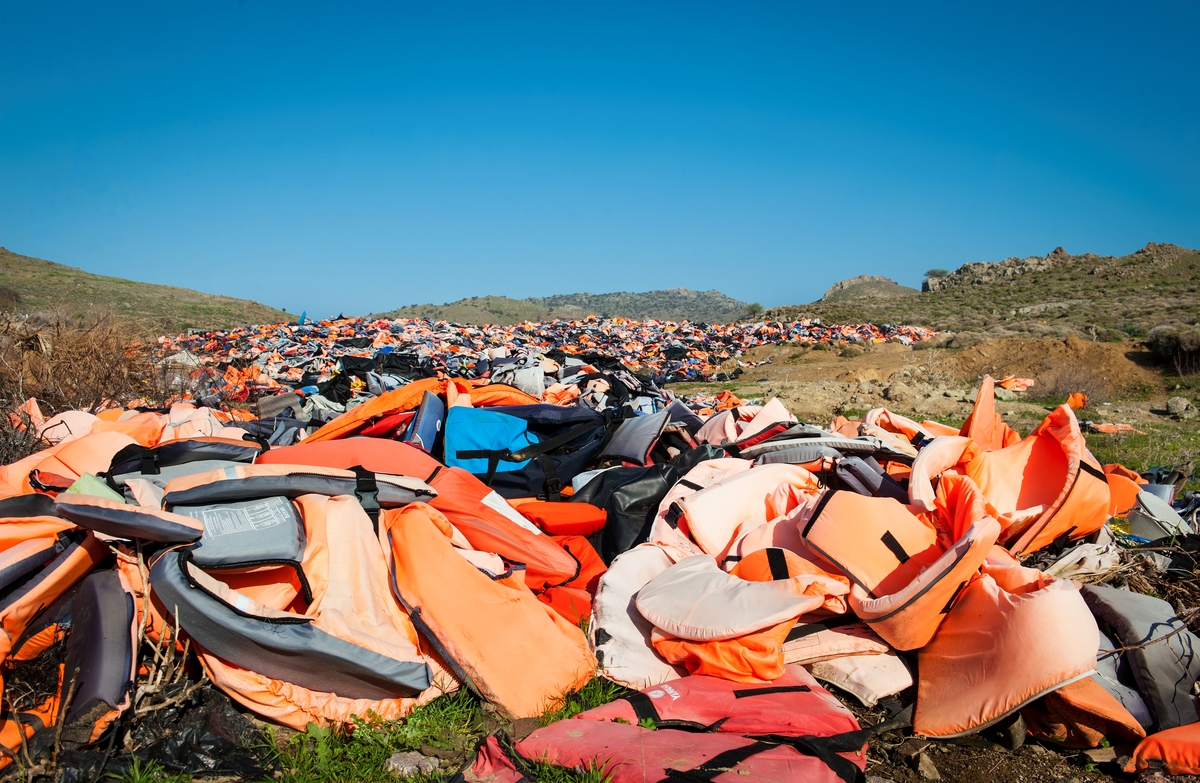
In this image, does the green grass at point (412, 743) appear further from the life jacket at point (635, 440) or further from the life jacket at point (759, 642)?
the life jacket at point (635, 440)

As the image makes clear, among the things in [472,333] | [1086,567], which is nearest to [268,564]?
[1086,567]

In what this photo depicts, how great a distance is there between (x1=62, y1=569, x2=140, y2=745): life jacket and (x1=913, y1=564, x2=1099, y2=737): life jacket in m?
2.50

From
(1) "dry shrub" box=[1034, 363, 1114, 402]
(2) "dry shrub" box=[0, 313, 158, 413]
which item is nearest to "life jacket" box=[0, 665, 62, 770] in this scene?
(2) "dry shrub" box=[0, 313, 158, 413]

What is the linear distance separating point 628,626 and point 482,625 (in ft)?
1.98

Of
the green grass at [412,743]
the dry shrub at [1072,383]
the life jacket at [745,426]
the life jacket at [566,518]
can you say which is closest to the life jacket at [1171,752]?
the green grass at [412,743]

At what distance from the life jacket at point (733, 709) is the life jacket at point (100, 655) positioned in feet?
4.40

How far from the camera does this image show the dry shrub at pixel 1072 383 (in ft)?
33.2

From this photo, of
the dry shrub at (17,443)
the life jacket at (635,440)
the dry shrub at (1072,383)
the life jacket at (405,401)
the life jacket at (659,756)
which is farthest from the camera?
the dry shrub at (1072,383)

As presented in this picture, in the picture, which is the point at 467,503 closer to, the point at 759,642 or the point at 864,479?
the point at 759,642

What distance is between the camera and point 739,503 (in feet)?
10.1

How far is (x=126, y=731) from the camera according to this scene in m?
1.91

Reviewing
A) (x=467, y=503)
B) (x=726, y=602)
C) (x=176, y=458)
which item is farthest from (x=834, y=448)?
(x=176, y=458)

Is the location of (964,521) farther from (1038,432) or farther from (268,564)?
(268,564)

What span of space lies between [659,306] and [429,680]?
80877 mm
